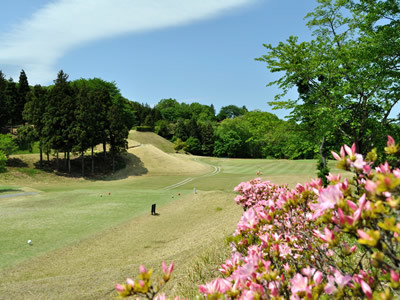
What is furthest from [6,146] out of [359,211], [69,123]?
[359,211]

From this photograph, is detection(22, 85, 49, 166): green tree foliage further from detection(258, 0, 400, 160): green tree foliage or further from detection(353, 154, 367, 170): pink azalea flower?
detection(353, 154, 367, 170): pink azalea flower

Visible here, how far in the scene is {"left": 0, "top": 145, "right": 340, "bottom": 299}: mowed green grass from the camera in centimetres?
898

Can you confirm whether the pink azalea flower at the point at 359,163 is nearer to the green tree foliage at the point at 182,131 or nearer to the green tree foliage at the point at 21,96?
→ the green tree foliage at the point at 21,96

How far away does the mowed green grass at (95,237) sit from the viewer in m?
8.98

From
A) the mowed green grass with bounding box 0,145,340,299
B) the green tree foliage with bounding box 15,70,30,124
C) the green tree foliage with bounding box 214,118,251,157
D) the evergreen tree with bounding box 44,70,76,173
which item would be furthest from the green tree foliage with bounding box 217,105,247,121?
the mowed green grass with bounding box 0,145,340,299

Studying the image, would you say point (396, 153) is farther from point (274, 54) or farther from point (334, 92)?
point (274, 54)

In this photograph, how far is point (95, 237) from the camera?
1523cm

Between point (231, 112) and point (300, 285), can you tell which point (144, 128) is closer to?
point (231, 112)

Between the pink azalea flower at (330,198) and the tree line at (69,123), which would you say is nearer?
the pink azalea flower at (330,198)

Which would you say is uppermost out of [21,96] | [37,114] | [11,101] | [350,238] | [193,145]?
[21,96]

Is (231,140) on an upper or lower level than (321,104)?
lower

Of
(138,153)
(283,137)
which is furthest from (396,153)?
(138,153)

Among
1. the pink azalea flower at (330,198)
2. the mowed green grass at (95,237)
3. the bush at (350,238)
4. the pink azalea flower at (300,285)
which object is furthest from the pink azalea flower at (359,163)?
the mowed green grass at (95,237)

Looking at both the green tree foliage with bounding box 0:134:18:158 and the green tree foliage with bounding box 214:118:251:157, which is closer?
the green tree foliage with bounding box 0:134:18:158
